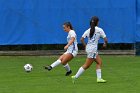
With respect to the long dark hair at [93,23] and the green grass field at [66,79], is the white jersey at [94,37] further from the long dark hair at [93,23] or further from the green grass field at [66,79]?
the green grass field at [66,79]

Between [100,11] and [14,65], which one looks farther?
[100,11]

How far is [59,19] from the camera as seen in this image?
21.1 metres

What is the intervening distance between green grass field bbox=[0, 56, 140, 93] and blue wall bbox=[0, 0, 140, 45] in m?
1.75

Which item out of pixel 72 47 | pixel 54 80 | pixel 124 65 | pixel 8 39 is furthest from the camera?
pixel 8 39

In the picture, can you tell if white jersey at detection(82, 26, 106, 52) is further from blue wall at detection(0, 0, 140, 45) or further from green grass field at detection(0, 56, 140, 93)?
blue wall at detection(0, 0, 140, 45)

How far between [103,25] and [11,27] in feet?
12.9

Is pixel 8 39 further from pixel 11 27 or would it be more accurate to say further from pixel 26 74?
pixel 26 74

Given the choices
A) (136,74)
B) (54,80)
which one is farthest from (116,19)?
(54,80)

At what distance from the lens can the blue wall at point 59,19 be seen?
2094 cm

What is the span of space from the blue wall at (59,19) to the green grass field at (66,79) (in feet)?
5.76

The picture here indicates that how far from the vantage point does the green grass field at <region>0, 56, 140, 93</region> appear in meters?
11.3

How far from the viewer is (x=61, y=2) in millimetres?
21094

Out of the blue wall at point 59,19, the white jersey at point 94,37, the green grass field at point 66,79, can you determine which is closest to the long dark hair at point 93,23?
the white jersey at point 94,37

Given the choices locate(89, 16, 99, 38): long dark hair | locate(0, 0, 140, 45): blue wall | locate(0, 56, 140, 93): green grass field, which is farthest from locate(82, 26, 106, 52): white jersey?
locate(0, 0, 140, 45): blue wall
